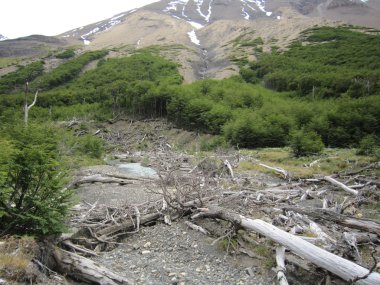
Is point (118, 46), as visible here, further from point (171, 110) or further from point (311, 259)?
point (311, 259)

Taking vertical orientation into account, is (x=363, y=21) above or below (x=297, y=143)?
above

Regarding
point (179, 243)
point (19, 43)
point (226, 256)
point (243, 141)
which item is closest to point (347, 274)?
point (226, 256)

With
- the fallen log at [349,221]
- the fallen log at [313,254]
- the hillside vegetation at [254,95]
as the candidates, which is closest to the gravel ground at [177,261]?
the fallen log at [313,254]

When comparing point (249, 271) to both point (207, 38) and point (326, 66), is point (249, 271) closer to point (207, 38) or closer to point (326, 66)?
point (326, 66)

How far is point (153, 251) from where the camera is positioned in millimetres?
9188

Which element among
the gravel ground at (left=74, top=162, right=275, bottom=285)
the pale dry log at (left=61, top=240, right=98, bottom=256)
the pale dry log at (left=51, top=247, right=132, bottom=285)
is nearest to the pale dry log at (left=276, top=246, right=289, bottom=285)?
the gravel ground at (left=74, top=162, right=275, bottom=285)

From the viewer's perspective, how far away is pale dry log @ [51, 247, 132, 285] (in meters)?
7.16

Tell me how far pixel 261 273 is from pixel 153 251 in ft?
10.2

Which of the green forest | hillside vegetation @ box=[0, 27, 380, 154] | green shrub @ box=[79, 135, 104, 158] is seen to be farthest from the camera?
hillside vegetation @ box=[0, 27, 380, 154]

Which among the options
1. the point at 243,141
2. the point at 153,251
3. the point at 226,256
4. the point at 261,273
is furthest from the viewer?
the point at 243,141

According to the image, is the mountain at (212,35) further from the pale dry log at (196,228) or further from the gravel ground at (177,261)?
the gravel ground at (177,261)

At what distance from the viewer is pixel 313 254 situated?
21.8 ft

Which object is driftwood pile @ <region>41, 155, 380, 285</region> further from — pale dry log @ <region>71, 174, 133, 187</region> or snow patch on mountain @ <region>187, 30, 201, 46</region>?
snow patch on mountain @ <region>187, 30, 201, 46</region>

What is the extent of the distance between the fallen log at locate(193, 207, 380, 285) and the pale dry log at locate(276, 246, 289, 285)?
19 centimetres
